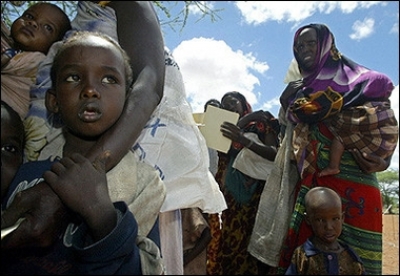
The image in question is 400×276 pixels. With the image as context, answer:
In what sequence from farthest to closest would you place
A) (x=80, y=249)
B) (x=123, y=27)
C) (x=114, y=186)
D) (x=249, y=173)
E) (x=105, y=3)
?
(x=249, y=173) → (x=105, y=3) → (x=123, y=27) → (x=114, y=186) → (x=80, y=249)

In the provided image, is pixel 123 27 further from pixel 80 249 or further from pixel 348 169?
pixel 348 169

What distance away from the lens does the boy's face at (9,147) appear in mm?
1003

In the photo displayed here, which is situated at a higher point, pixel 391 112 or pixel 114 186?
pixel 391 112

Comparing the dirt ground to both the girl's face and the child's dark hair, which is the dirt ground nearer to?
the girl's face

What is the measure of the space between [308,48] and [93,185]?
231 centimetres

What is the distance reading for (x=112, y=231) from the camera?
79 centimetres

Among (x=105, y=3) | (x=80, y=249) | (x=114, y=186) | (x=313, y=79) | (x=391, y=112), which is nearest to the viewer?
(x=80, y=249)

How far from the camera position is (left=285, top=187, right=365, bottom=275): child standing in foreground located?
2.23m

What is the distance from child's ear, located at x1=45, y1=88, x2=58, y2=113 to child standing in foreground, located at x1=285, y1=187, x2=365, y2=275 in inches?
63.8

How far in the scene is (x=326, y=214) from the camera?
7.67 ft

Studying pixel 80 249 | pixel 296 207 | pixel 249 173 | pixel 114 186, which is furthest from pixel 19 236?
pixel 249 173

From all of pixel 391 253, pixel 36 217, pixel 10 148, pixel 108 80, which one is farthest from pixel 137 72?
pixel 391 253

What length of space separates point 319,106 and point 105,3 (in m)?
1.62

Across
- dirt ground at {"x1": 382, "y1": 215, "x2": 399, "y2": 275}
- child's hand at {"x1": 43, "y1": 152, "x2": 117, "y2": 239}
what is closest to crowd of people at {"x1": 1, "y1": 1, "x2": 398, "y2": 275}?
child's hand at {"x1": 43, "y1": 152, "x2": 117, "y2": 239}
